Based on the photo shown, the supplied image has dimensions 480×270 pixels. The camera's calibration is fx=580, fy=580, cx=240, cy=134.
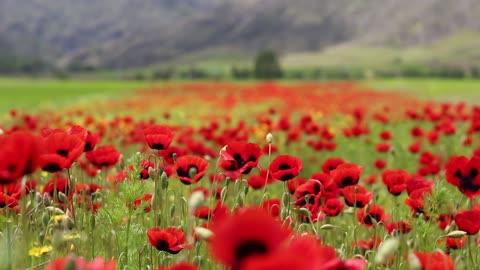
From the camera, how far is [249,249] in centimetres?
124

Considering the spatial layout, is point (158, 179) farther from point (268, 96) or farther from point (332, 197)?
point (268, 96)

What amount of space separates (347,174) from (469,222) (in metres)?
0.66

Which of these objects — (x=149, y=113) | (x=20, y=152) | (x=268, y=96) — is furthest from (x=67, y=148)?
(x=268, y=96)

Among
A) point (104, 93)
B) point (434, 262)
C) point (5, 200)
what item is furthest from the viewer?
point (104, 93)

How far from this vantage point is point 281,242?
48.5 inches

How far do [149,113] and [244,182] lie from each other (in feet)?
51.2

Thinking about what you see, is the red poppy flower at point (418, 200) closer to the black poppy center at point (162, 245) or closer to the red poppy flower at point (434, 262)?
the red poppy flower at point (434, 262)

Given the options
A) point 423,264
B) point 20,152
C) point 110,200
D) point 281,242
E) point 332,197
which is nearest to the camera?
point 281,242

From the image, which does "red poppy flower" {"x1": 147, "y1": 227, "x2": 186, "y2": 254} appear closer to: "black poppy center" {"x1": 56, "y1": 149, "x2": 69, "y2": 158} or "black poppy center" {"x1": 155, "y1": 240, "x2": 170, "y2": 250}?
"black poppy center" {"x1": 155, "y1": 240, "x2": 170, "y2": 250}

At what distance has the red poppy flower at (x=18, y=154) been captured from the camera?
1.71m

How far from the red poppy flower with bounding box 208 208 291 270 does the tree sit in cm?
11610

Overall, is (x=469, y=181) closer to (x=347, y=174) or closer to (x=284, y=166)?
(x=347, y=174)

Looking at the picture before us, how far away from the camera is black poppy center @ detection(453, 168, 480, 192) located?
3.11 m

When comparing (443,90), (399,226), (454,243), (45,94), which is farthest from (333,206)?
(45,94)
